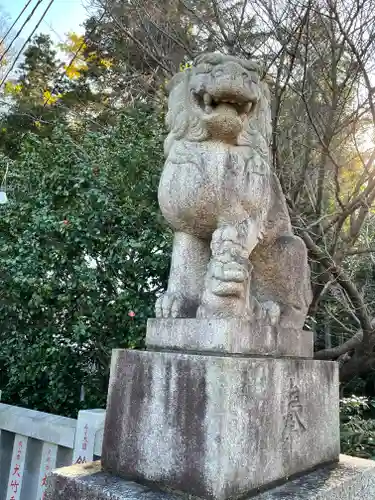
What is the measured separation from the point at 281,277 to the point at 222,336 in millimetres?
636

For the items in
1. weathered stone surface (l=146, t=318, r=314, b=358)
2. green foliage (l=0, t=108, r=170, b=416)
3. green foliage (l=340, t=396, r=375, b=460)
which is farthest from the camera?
green foliage (l=0, t=108, r=170, b=416)

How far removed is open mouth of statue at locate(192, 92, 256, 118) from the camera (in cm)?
194

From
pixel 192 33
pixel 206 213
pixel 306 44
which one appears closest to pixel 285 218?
pixel 206 213

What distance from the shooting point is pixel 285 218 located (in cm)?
228

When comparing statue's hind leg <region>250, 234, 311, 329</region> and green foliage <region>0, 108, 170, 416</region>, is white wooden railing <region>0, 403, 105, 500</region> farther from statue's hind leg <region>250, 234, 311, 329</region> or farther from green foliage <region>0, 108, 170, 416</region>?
statue's hind leg <region>250, 234, 311, 329</region>

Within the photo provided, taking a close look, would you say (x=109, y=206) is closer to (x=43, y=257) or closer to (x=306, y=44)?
(x=43, y=257)

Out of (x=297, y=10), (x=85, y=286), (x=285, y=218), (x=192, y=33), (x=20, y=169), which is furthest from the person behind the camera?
(x=192, y=33)

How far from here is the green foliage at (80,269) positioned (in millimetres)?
4129

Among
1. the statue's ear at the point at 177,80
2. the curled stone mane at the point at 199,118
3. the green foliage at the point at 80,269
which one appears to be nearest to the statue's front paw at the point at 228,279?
the curled stone mane at the point at 199,118

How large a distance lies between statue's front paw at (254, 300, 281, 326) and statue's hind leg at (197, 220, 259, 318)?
0.29 ft

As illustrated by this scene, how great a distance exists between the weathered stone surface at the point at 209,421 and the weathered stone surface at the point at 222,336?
0.07 m

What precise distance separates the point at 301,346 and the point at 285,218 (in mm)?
649

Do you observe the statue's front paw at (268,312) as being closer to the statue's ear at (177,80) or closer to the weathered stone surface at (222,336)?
the weathered stone surface at (222,336)

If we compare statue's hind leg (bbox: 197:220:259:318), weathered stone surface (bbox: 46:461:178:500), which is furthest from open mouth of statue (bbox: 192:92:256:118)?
weathered stone surface (bbox: 46:461:178:500)
